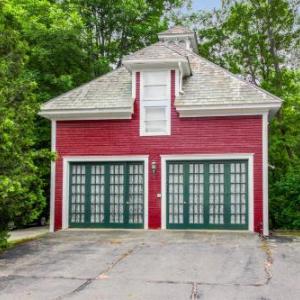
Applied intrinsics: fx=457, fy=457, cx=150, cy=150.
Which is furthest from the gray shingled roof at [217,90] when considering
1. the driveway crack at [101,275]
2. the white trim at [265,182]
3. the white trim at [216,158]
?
the driveway crack at [101,275]

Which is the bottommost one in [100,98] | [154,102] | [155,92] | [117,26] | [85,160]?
[85,160]

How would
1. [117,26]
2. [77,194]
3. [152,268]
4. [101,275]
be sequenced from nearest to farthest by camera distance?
[101,275]
[152,268]
[77,194]
[117,26]

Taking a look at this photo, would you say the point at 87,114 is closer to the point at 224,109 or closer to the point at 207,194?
the point at 224,109

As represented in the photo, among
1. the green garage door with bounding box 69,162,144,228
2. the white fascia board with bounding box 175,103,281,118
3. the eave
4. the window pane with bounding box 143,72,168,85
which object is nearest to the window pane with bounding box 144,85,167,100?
the window pane with bounding box 143,72,168,85

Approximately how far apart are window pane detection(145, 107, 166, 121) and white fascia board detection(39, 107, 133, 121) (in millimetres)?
Result: 591

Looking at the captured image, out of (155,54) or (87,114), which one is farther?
(87,114)

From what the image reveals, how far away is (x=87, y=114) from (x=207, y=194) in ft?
15.4

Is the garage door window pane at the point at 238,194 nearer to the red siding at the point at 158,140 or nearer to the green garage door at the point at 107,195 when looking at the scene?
the red siding at the point at 158,140

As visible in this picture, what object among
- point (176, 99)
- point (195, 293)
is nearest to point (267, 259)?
point (195, 293)

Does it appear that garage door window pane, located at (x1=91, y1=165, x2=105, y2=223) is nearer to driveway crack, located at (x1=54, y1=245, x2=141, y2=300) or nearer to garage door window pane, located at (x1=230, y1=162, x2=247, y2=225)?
garage door window pane, located at (x1=230, y1=162, x2=247, y2=225)

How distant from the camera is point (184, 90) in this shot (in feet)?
50.5

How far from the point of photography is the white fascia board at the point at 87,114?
14.9m

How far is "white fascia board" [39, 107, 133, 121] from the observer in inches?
585

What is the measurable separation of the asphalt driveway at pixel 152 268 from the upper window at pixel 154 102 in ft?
12.8
